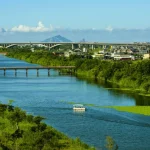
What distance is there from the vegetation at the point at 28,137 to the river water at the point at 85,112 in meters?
1.26

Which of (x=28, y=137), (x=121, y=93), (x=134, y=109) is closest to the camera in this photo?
(x=28, y=137)

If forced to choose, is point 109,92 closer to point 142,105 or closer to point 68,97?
point 68,97

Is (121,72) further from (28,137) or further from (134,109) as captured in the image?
(28,137)

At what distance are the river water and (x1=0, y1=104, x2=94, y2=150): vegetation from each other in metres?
1.26

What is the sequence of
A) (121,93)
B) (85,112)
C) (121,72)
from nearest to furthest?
(85,112)
(121,93)
(121,72)

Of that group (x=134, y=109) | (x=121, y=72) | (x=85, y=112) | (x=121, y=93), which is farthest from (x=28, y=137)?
(x=121, y=72)

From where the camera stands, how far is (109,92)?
28109 mm

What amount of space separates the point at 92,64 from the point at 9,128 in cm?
2899

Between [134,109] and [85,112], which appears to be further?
[134,109]

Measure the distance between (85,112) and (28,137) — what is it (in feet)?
26.5

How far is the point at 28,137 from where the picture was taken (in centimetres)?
1284

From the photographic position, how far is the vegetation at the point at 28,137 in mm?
12625

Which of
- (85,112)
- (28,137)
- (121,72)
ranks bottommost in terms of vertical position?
(85,112)

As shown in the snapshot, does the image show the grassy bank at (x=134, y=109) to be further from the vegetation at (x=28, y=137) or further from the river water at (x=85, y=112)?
the vegetation at (x=28, y=137)
